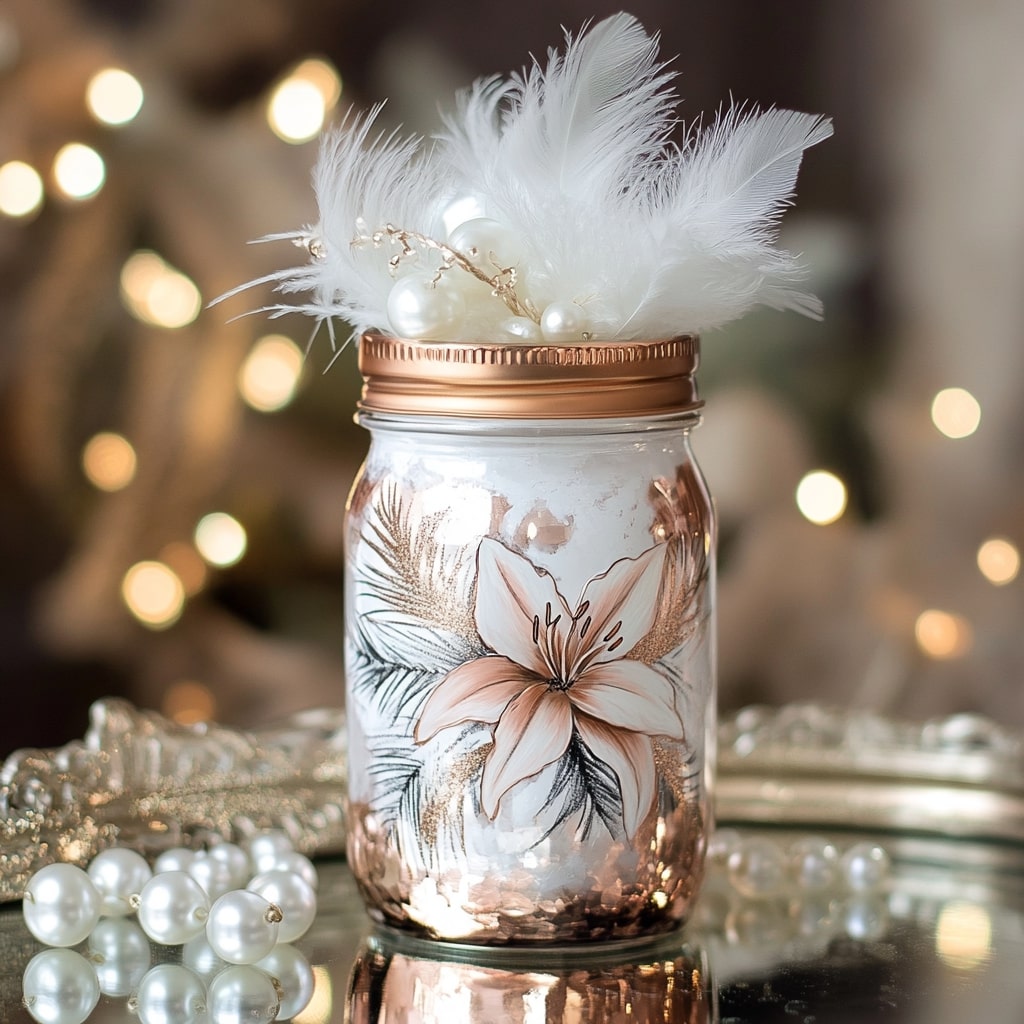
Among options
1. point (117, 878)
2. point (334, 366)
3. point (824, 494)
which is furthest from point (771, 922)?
point (334, 366)

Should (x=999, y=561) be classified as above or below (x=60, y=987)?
above

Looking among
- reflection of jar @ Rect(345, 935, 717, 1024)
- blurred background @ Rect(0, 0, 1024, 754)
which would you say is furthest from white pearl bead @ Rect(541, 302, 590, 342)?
blurred background @ Rect(0, 0, 1024, 754)

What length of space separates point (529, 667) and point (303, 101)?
1.85 feet

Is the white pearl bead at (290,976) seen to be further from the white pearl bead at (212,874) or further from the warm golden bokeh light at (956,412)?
the warm golden bokeh light at (956,412)

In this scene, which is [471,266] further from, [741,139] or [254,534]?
[254,534]

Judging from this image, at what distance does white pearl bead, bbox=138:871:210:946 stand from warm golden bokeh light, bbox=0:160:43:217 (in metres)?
0.55

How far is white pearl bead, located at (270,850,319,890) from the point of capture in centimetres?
70

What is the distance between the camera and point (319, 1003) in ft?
1.94

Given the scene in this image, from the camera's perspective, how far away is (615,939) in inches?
24.5

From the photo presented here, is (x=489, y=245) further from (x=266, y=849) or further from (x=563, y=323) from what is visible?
(x=266, y=849)

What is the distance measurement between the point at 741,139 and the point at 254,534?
55 cm

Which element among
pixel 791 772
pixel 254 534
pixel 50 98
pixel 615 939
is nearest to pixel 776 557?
pixel 791 772

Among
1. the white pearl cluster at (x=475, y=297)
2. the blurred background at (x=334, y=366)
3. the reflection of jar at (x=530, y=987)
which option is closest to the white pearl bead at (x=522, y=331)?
the white pearl cluster at (x=475, y=297)

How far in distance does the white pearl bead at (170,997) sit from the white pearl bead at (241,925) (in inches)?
0.7
